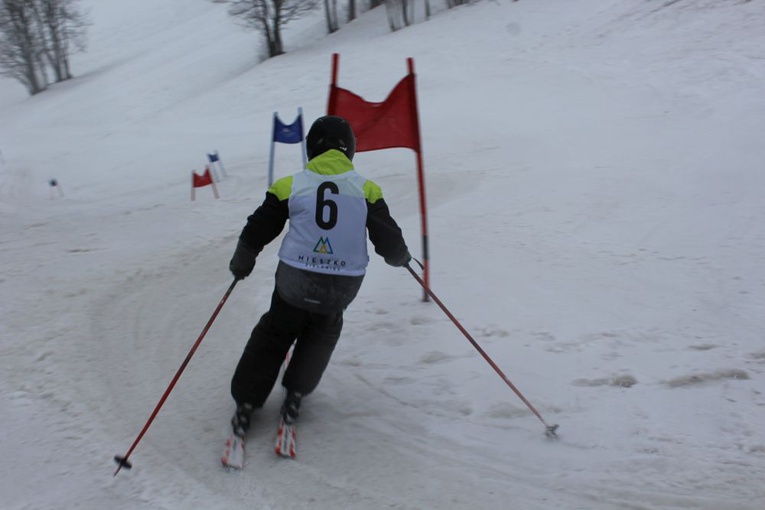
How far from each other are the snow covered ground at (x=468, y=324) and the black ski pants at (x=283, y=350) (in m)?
0.30

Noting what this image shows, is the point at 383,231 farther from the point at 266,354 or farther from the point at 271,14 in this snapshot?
the point at 271,14

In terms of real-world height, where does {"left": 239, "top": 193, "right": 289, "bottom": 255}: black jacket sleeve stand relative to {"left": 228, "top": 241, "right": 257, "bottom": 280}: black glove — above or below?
above

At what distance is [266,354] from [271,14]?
98.9 ft

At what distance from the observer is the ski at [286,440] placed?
11.9 feet

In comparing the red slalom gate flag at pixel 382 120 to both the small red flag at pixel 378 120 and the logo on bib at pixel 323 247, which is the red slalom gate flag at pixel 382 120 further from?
the logo on bib at pixel 323 247

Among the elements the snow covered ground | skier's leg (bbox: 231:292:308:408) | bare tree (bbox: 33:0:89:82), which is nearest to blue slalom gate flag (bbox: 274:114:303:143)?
the snow covered ground

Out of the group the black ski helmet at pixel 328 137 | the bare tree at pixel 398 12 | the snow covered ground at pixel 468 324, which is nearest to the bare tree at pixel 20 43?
the bare tree at pixel 398 12

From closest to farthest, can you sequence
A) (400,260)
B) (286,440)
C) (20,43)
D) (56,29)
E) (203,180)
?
(286,440), (400,260), (203,180), (20,43), (56,29)

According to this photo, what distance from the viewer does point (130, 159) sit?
1590cm

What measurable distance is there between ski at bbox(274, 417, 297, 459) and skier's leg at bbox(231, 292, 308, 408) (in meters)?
0.22

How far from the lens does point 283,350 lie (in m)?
3.83

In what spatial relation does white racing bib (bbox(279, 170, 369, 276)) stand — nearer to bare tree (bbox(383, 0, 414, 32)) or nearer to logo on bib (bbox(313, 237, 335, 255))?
logo on bib (bbox(313, 237, 335, 255))

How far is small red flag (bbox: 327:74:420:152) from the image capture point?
5469 mm

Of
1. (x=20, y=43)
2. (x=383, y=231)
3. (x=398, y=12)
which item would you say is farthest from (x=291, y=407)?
(x=20, y=43)
